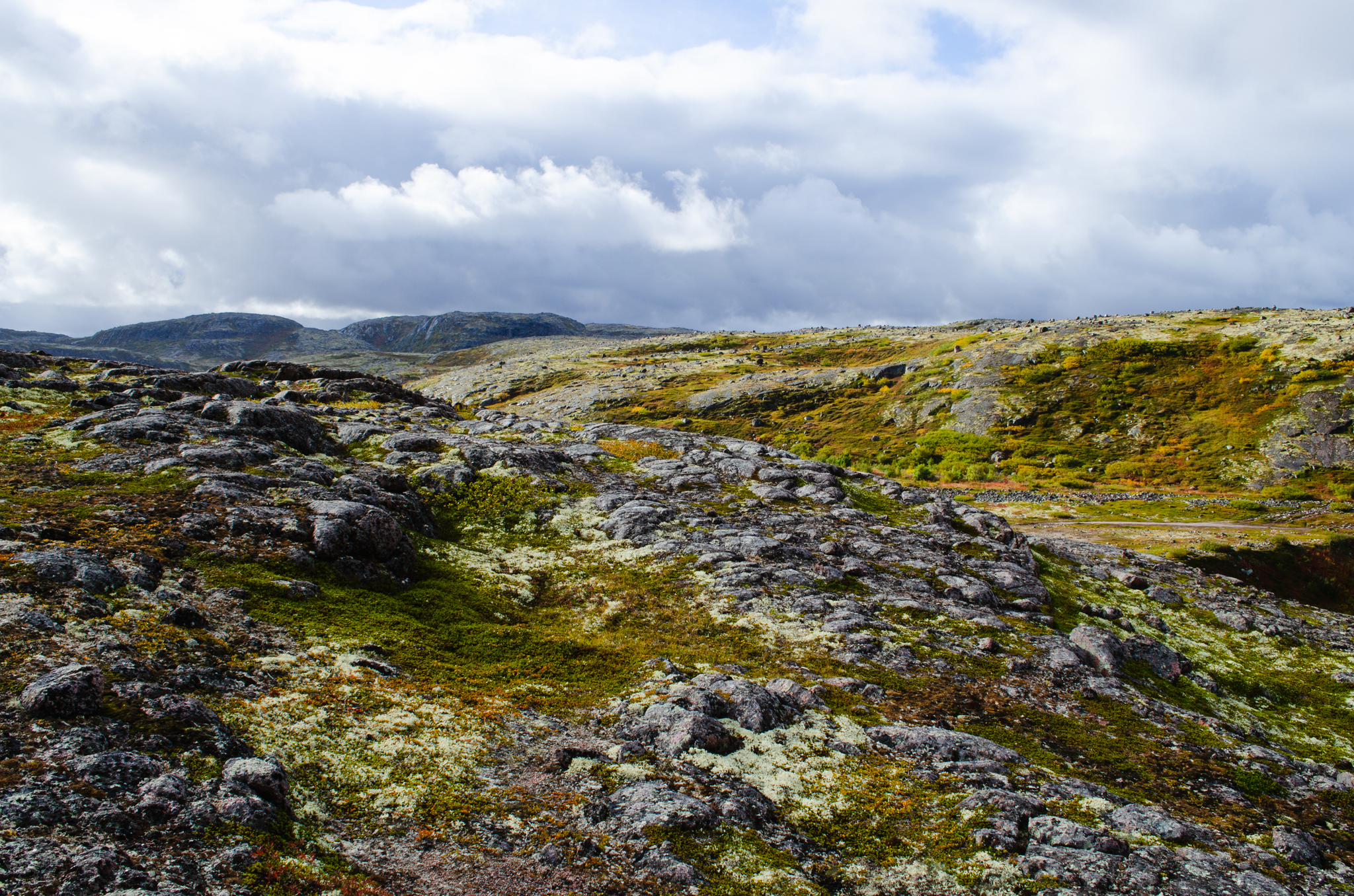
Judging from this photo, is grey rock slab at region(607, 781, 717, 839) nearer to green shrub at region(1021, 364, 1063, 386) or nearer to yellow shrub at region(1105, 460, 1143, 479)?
yellow shrub at region(1105, 460, 1143, 479)

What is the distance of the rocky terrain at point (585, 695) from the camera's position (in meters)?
11.0

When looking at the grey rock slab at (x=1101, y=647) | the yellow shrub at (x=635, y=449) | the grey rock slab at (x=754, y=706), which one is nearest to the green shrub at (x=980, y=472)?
the yellow shrub at (x=635, y=449)

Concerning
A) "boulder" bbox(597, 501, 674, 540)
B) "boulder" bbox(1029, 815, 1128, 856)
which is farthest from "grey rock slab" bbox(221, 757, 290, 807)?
"boulder" bbox(597, 501, 674, 540)

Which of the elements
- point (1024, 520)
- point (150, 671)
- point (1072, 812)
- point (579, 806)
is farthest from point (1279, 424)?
point (150, 671)

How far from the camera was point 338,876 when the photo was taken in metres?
9.85

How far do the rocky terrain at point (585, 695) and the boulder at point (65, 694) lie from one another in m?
0.06

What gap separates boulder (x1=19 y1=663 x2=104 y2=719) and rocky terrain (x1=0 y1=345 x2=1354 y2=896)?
62mm

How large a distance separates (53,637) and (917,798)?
21.2 m

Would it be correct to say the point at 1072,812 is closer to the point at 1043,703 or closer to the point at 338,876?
the point at 1043,703

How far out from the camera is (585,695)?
18.6 meters

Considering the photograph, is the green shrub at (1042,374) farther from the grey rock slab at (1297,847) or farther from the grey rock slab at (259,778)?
the grey rock slab at (259,778)

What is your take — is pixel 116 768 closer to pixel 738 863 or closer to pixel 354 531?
pixel 738 863

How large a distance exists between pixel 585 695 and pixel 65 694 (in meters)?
12.0

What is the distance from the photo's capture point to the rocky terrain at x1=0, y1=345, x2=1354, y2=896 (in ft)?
36.2
